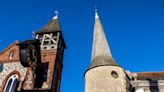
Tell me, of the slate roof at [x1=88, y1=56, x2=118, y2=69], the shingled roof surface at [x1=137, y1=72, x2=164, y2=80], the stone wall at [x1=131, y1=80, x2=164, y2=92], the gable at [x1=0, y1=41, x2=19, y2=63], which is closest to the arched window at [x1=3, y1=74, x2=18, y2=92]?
the gable at [x1=0, y1=41, x2=19, y2=63]

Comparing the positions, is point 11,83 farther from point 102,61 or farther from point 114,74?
point 114,74

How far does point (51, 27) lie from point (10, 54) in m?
4.94

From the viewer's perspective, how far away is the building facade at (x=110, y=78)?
1903 centimetres

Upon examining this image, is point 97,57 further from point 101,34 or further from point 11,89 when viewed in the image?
point 11,89

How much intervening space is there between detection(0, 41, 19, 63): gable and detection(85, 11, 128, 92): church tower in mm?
6472

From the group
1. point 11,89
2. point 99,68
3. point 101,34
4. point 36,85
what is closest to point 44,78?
point 36,85

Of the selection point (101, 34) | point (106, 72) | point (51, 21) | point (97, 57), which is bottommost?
point (106, 72)

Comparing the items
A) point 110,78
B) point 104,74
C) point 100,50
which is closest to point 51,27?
point 100,50

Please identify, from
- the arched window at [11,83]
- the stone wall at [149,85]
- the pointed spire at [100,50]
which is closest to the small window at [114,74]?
the pointed spire at [100,50]

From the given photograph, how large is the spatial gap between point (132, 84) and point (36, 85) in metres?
7.59

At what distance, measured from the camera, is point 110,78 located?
19.2 metres

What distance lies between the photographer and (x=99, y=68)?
19938 millimetres

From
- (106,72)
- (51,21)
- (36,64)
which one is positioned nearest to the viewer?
(106,72)

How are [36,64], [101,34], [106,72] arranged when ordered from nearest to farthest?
[106,72] < [36,64] < [101,34]
